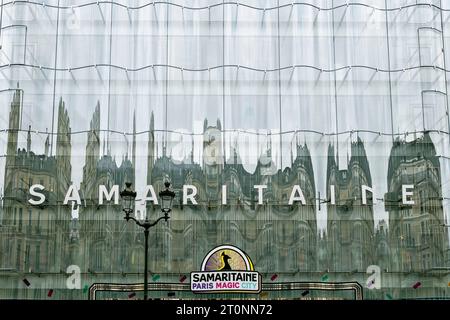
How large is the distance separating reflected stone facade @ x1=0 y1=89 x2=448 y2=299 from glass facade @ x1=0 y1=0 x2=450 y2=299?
0.13 feet

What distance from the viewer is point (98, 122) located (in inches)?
1019

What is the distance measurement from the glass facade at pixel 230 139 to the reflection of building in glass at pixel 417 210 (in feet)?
0.13

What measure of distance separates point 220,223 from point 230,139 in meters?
2.44

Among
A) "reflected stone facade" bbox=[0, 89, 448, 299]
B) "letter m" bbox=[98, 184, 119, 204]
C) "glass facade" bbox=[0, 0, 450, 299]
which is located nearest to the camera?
"reflected stone facade" bbox=[0, 89, 448, 299]

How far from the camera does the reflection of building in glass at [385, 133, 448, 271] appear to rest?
25078 mm

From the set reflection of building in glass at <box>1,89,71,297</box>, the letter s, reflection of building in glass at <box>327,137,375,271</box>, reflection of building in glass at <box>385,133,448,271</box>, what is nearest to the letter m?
reflection of building in glass at <box>1,89,71,297</box>

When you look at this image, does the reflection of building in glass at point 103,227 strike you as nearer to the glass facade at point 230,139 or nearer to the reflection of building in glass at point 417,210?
the glass facade at point 230,139

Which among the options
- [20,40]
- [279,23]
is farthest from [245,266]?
[20,40]

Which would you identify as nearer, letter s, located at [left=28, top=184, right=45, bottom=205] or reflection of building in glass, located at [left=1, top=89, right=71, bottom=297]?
reflection of building in glass, located at [left=1, top=89, right=71, bottom=297]

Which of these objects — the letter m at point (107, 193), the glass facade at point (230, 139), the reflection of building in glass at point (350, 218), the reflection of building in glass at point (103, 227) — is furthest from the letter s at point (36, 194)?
the reflection of building in glass at point (350, 218)

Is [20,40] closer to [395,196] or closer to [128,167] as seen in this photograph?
[128,167]

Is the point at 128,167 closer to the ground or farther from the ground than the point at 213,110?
closer to the ground

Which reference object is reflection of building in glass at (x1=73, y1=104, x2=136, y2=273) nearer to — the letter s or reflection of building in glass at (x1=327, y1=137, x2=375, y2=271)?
the letter s
